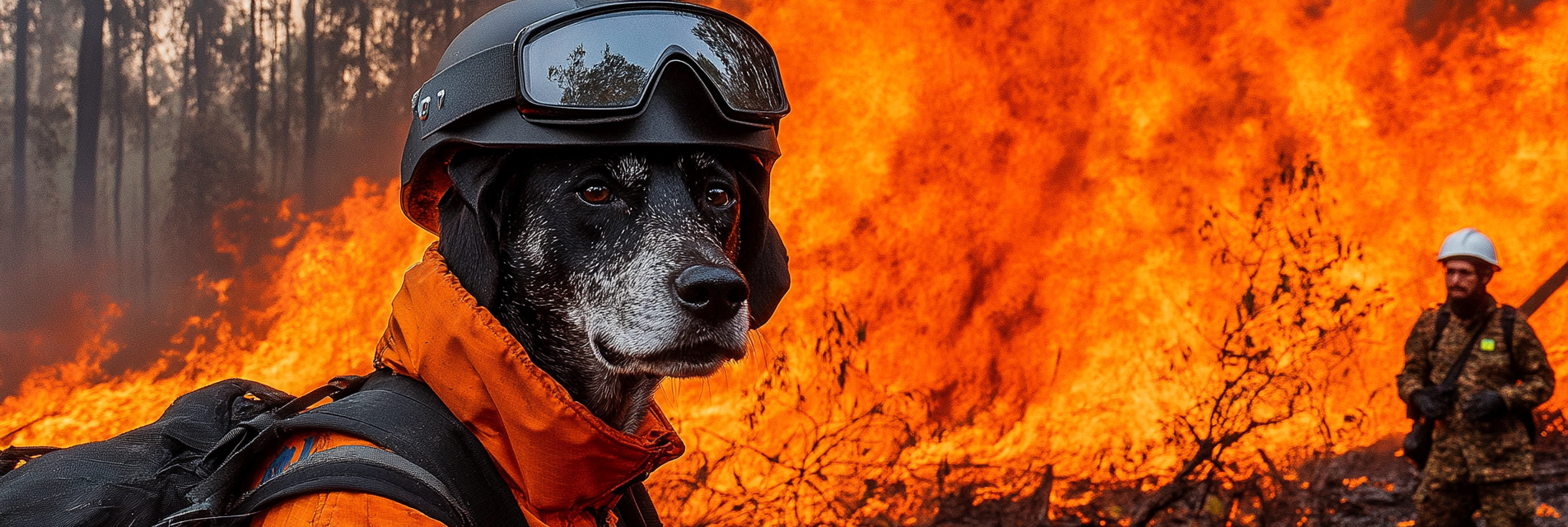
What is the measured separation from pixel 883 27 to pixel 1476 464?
4.47 m

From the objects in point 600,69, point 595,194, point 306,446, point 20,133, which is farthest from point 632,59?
point 20,133

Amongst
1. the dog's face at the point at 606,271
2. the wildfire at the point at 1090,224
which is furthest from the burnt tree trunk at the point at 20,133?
the dog's face at the point at 606,271

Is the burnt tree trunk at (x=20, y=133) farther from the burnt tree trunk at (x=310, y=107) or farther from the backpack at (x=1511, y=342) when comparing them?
the backpack at (x=1511, y=342)

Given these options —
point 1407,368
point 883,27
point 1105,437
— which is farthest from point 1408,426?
point 883,27

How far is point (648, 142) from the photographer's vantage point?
195cm

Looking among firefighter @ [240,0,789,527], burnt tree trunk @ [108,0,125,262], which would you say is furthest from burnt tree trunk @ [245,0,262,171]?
firefighter @ [240,0,789,527]

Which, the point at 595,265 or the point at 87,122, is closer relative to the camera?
the point at 595,265

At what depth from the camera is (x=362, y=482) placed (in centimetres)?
146

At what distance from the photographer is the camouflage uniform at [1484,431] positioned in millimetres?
6012

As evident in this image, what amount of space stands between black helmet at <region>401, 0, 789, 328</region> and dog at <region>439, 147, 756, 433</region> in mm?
76

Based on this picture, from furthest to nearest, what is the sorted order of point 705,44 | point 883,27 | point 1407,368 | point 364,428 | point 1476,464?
point 883,27, point 1407,368, point 1476,464, point 705,44, point 364,428

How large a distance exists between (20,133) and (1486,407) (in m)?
7.99

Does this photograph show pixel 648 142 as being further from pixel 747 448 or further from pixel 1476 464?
pixel 1476 464

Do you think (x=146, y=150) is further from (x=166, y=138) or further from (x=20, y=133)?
(x=20, y=133)
